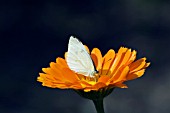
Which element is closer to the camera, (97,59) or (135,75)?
(135,75)

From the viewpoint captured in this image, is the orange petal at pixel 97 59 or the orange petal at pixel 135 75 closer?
the orange petal at pixel 135 75

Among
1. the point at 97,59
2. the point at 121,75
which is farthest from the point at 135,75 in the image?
the point at 97,59

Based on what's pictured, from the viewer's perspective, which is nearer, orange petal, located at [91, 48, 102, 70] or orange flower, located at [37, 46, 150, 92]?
orange flower, located at [37, 46, 150, 92]

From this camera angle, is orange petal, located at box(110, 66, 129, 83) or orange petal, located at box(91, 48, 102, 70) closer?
orange petal, located at box(110, 66, 129, 83)

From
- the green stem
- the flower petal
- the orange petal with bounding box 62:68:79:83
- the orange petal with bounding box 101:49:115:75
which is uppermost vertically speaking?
the orange petal with bounding box 101:49:115:75

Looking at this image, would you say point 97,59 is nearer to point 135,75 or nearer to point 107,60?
point 107,60

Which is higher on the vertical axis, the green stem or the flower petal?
the flower petal
